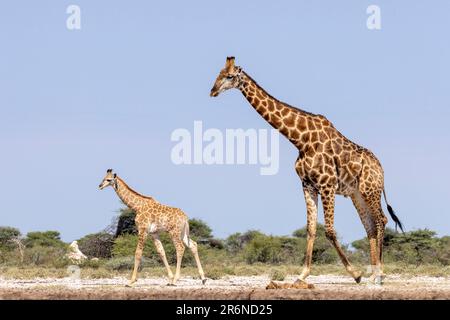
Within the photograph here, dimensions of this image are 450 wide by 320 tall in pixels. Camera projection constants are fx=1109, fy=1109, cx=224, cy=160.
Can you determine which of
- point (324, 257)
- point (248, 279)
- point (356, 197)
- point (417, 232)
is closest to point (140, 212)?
point (248, 279)

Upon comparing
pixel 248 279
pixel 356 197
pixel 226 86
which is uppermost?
pixel 226 86

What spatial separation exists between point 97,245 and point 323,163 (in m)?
18.4

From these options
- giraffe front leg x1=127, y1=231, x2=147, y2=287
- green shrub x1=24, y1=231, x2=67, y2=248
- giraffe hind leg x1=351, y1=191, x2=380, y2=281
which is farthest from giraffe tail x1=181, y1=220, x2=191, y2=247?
green shrub x1=24, y1=231, x2=67, y2=248

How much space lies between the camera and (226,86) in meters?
16.2

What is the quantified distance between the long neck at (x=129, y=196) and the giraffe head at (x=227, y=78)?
4.73 metres

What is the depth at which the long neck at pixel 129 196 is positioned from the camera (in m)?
20.5

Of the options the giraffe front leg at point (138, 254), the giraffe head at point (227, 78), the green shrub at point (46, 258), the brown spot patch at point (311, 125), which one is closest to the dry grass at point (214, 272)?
the green shrub at point (46, 258)

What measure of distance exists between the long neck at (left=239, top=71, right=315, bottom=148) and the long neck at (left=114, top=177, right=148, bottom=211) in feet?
14.7

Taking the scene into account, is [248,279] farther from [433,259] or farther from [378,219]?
[433,259]

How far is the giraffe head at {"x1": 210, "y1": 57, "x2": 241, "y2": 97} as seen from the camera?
16047mm

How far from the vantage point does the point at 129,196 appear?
20.6 metres

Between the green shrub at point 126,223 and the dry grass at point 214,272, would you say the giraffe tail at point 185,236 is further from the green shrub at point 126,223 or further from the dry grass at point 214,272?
the green shrub at point 126,223

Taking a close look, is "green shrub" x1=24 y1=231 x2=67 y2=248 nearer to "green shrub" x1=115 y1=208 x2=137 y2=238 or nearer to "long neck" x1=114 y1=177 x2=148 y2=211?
"green shrub" x1=115 y1=208 x2=137 y2=238
